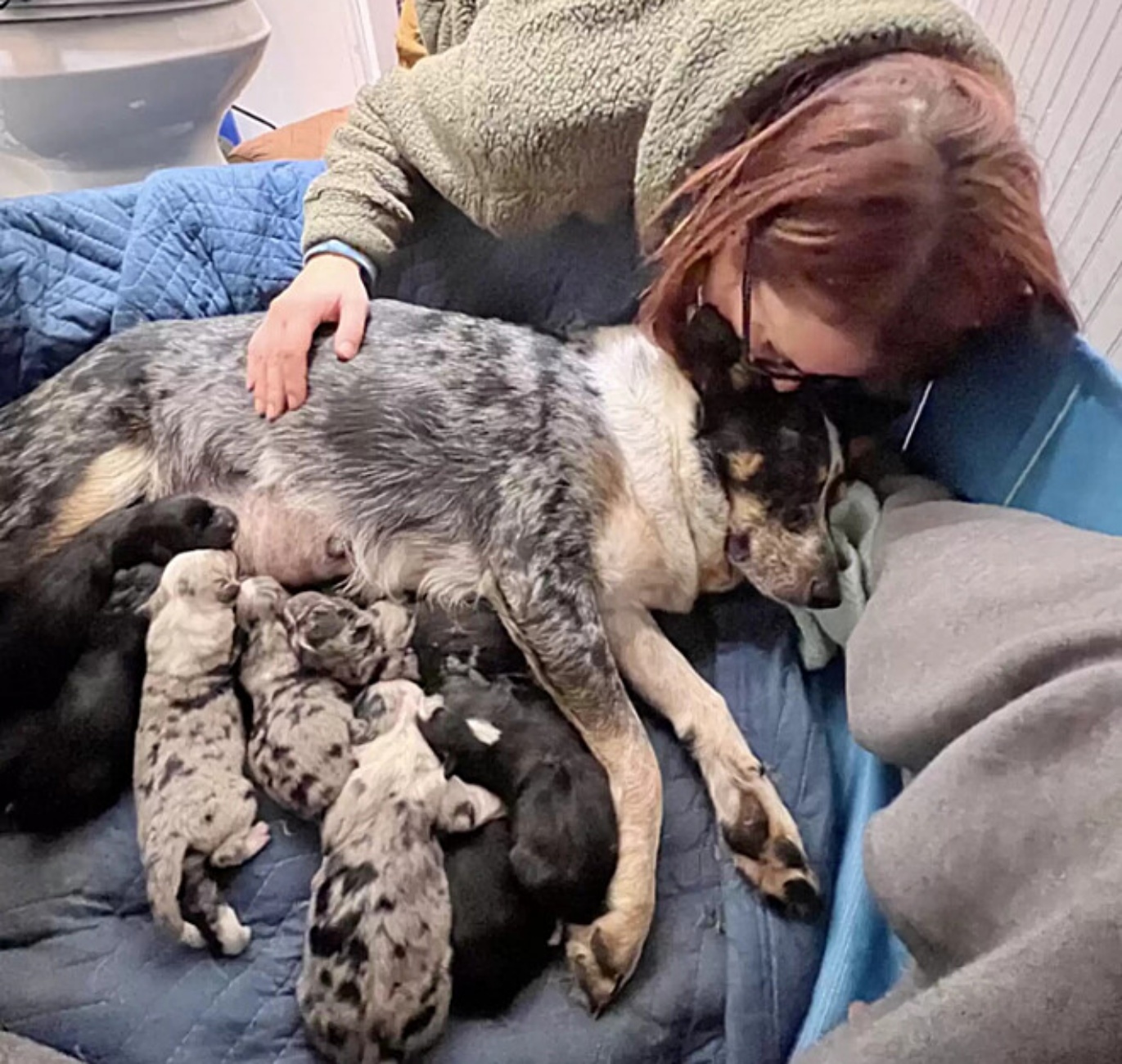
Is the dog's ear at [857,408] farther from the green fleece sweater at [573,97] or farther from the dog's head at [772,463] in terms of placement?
the green fleece sweater at [573,97]

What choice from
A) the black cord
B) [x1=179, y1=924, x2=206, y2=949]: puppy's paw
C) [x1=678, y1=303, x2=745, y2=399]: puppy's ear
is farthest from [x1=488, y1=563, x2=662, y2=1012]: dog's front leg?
the black cord

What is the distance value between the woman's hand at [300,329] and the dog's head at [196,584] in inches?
11.0

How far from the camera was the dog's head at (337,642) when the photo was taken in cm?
164

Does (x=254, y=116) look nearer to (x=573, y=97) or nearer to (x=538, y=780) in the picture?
(x=573, y=97)

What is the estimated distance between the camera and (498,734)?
1531 millimetres

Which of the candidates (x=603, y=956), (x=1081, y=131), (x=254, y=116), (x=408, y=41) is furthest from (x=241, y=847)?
(x=254, y=116)

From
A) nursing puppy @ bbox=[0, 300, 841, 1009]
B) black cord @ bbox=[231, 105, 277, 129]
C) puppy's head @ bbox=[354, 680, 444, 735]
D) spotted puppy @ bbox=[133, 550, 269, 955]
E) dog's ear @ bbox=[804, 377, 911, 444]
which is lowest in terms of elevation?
black cord @ bbox=[231, 105, 277, 129]

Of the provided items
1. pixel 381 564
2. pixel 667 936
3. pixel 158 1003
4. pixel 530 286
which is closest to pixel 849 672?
pixel 667 936

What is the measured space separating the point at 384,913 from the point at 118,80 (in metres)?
2.11

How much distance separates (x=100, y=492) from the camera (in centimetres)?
179

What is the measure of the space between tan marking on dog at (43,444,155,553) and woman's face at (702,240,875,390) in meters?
0.95

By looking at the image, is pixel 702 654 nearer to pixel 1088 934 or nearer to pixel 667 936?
pixel 667 936

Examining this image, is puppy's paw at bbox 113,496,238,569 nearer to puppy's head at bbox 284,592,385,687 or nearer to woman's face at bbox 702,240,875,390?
puppy's head at bbox 284,592,385,687

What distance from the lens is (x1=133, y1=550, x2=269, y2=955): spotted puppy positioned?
4.59ft
